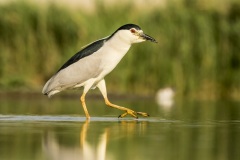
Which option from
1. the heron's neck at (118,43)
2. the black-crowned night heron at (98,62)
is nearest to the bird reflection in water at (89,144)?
the black-crowned night heron at (98,62)

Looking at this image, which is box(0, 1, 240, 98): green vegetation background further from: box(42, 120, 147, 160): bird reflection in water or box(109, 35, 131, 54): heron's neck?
box(42, 120, 147, 160): bird reflection in water

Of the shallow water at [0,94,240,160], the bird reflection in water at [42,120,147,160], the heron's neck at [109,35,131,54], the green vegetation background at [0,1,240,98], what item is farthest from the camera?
the green vegetation background at [0,1,240,98]

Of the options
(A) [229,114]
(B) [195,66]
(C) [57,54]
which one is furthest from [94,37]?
(A) [229,114]

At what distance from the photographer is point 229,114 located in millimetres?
13375

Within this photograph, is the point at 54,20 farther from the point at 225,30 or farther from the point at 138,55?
the point at 225,30

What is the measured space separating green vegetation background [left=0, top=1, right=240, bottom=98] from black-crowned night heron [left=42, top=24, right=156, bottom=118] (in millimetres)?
6530

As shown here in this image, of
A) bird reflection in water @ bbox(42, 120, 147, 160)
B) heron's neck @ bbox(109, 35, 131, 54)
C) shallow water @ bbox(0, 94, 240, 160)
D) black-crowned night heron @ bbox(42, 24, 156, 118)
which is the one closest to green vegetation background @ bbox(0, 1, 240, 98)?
shallow water @ bbox(0, 94, 240, 160)

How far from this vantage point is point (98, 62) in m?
11.9

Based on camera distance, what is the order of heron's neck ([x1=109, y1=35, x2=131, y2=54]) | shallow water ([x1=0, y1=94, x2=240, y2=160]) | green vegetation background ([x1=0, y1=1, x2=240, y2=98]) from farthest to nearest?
green vegetation background ([x1=0, y1=1, x2=240, y2=98]), heron's neck ([x1=109, y1=35, x2=131, y2=54]), shallow water ([x1=0, y1=94, x2=240, y2=160])

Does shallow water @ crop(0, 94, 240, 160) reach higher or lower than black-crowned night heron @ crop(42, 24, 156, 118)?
lower

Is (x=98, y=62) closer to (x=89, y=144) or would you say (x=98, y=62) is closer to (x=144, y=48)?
(x=89, y=144)

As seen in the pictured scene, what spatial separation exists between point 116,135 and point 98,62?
3055 mm

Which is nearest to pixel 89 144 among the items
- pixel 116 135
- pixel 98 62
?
pixel 116 135

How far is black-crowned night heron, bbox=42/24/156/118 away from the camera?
11.9 m
